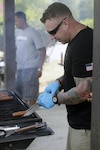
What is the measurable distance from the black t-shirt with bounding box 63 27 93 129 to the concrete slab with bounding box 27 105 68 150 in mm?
1558

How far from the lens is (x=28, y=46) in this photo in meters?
4.48

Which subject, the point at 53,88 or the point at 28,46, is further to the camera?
the point at 28,46

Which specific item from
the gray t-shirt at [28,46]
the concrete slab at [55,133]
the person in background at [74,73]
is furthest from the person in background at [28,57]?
the person in background at [74,73]

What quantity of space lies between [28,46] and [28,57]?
0.17 metres

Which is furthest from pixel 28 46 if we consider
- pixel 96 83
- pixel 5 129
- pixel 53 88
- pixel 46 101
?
pixel 96 83

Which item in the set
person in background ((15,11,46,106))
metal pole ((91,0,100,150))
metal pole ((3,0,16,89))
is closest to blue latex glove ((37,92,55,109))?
metal pole ((91,0,100,150))

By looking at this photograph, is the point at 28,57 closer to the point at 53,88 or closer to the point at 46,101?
the point at 53,88

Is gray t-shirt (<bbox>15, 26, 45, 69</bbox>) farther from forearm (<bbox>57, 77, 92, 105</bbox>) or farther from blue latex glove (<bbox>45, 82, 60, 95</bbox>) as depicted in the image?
forearm (<bbox>57, 77, 92, 105</bbox>)

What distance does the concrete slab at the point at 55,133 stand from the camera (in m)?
3.58

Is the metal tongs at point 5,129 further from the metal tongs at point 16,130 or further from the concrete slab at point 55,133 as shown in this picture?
the concrete slab at point 55,133

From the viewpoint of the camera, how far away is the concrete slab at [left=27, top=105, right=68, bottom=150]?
3.58 metres

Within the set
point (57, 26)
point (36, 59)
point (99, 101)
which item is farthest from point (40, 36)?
point (99, 101)

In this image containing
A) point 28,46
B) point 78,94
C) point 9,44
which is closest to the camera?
point 78,94

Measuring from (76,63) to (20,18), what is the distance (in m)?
2.74
